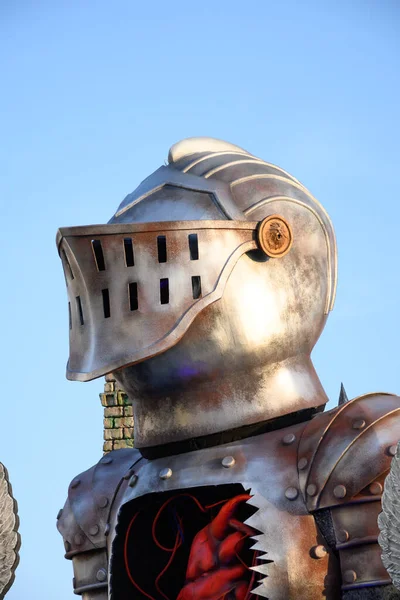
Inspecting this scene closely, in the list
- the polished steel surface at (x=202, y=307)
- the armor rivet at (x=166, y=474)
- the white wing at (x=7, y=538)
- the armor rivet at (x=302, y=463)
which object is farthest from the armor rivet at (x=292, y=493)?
the white wing at (x=7, y=538)

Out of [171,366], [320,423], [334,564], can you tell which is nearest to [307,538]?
[334,564]

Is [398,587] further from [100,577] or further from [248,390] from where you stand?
[100,577]

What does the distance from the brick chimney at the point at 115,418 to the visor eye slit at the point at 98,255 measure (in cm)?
562

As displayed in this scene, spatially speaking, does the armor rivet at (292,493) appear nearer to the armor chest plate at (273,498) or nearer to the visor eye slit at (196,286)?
the armor chest plate at (273,498)

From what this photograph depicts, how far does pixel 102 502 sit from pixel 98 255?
1413 millimetres

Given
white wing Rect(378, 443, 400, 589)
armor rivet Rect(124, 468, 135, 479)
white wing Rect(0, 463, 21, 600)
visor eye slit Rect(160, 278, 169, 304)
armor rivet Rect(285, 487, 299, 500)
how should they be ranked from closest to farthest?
white wing Rect(378, 443, 400, 589), armor rivet Rect(285, 487, 299, 500), visor eye slit Rect(160, 278, 169, 304), white wing Rect(0, 463, 21, 600), armor rivet Rect(124, 468, 135, 479)

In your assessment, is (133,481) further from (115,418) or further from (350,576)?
(115,418)

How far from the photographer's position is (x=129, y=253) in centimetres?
645

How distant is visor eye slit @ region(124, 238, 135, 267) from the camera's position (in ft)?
21.1

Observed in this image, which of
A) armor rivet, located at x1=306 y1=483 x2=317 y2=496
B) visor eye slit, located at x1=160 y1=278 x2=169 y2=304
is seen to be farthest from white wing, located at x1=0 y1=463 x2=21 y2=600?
armor rivet, located at x1=306 y1=483 x2=317 y2=496

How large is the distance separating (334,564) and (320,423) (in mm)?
665

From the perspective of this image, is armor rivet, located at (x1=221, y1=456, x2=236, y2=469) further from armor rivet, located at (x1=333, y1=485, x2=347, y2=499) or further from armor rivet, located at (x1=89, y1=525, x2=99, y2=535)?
armor rivet, located at (x1=89, y1=525, x2=99, y2=535)

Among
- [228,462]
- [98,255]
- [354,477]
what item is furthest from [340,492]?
[98,255]

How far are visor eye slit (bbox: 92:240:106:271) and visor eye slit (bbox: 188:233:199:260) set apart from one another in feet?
1.41
